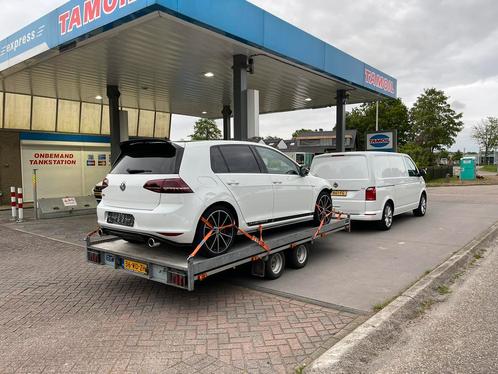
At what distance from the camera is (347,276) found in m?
5.76

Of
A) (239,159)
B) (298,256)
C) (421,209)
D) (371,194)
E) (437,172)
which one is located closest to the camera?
(239,159)

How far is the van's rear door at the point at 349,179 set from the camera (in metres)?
9.02

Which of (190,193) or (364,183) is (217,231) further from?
(364,183)

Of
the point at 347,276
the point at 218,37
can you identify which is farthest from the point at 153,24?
the point at 347,276

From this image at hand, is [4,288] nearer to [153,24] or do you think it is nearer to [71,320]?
[71,320]

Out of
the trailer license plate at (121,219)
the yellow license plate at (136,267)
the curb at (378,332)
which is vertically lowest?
the curb at (378,332)

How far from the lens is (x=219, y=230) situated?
476cm

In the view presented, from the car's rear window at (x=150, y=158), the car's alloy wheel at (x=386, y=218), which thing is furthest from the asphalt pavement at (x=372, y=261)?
the car's rear window at (x=150, y=158)

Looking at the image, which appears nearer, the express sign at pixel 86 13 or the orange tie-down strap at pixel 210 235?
the orange tie-down strap at pixel 210 235

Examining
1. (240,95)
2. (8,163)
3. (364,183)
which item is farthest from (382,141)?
(8,163)

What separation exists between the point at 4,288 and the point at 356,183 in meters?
7.16

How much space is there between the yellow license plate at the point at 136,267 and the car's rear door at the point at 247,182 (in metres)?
1.41

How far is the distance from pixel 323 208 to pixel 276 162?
155 centimetres

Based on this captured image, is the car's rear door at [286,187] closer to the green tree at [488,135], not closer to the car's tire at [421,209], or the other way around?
the car's tire at [421,209]
